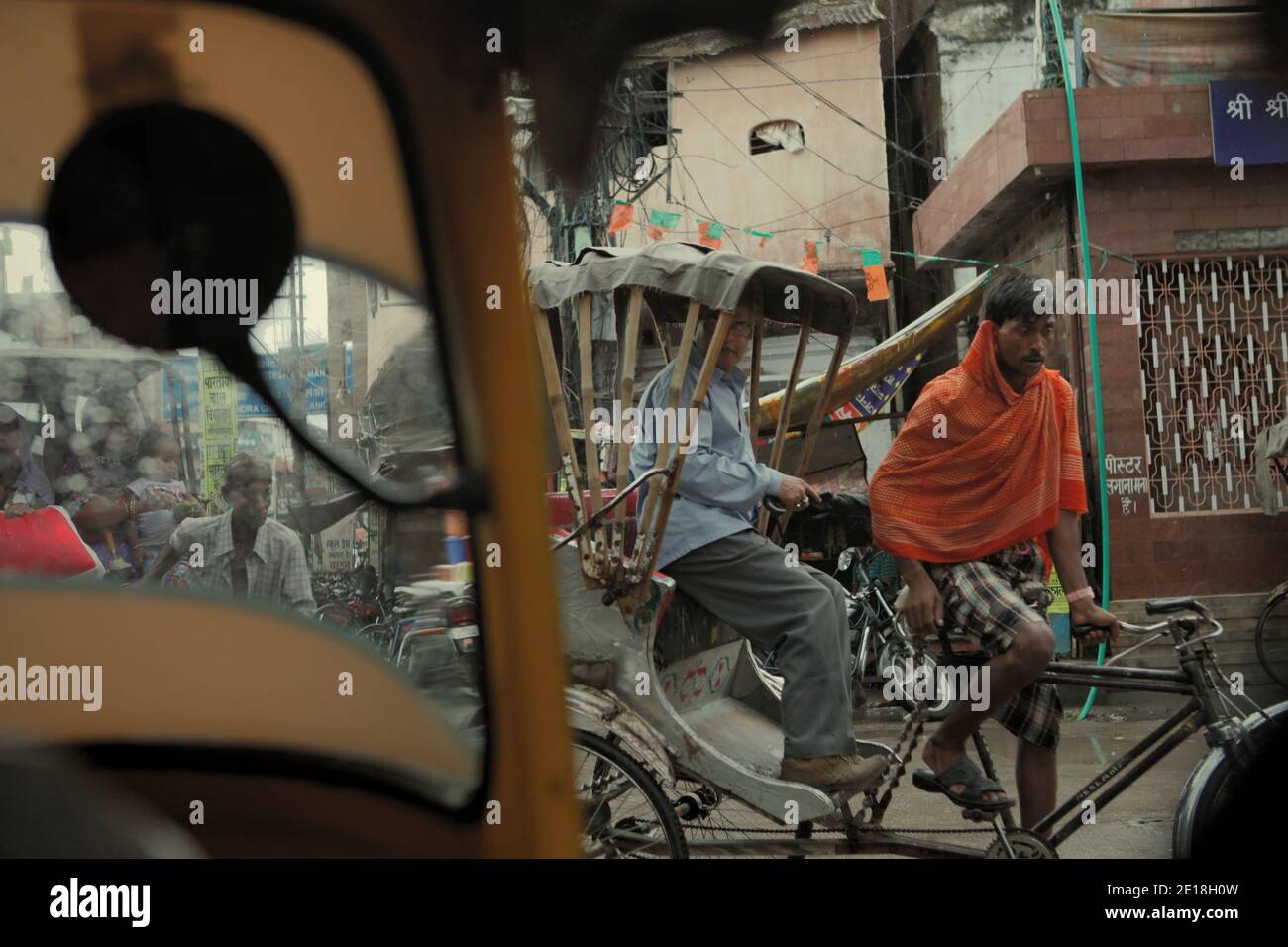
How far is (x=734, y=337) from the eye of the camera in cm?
292

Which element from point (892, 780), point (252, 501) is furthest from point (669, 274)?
point (892, 780)

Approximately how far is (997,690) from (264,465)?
174 cm

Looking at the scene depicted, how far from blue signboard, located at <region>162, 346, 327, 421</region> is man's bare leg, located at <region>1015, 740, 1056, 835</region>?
1.94 meters

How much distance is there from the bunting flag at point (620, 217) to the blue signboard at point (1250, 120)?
4.59 feet

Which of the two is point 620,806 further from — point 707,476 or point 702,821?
point 707,476

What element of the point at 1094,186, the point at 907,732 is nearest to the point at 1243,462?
the point at 907,732

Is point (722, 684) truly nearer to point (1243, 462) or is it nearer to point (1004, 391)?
point (1004, 391)

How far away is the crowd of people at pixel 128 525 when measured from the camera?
6.27ft

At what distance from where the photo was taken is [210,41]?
192cm

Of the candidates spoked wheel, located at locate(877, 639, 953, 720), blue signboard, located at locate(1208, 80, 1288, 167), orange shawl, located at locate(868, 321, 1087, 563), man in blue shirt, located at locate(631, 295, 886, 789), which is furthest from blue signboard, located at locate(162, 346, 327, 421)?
blue signboard, located at locate(1208, 80, 1288, 167)

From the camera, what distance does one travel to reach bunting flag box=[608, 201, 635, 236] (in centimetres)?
311

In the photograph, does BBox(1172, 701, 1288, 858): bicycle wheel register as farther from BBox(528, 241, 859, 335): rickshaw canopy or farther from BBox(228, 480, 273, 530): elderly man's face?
BBox(228, 480, 273, 530): elderly man's face

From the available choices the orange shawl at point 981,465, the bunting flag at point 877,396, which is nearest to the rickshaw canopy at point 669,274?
the orange shawl at point 981,465

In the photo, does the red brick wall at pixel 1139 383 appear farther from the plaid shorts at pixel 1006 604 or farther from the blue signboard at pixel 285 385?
the blue signboard at pixel 285 385
